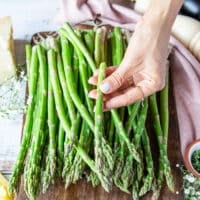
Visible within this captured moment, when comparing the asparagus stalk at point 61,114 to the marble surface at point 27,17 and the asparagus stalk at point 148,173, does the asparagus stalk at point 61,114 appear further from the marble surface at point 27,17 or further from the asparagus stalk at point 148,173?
the marble surface at point 27,17

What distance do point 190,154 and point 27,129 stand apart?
0.40 meters

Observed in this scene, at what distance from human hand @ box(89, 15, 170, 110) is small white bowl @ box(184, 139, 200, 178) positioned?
179 millimetres

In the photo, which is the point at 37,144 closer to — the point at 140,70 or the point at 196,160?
the point at 140,70

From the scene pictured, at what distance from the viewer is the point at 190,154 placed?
1132mm

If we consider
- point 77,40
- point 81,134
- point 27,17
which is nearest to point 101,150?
point 81,134

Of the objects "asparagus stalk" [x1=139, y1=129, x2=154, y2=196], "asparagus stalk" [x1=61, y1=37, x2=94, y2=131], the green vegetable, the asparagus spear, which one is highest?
"asparagus stalk" [x1=61, y1=37, x2=94, y2=131]

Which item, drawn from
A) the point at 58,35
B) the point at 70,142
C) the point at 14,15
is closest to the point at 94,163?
the point at 70,142

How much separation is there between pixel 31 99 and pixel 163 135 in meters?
0.34

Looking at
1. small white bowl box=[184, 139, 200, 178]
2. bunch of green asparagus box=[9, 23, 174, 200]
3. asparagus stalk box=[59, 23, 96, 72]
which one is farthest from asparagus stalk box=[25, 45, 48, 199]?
small white bowl box=[184, 139, 200, 178]

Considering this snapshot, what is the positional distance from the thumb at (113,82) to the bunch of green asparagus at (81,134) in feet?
0.06

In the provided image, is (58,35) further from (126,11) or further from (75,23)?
(126,11)

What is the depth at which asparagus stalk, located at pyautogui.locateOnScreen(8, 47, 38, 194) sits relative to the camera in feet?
3.44

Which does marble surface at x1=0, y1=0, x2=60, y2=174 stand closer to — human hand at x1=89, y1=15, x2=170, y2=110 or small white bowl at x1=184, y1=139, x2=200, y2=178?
human hand at x1=89, y1=15, x2=170, y2=110

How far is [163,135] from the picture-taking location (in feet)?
3.67
